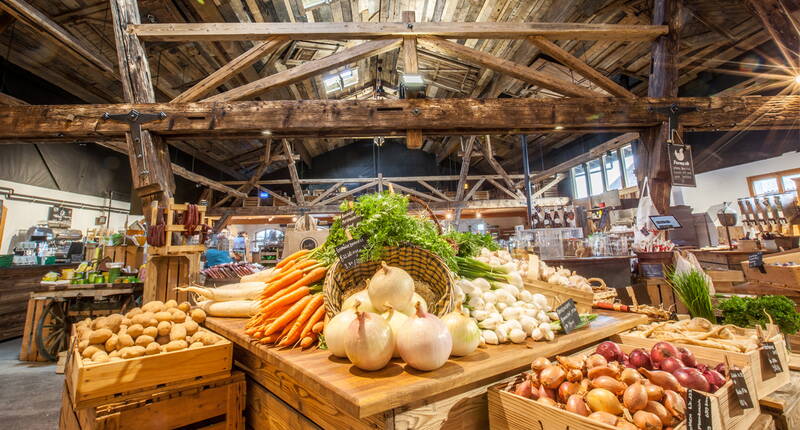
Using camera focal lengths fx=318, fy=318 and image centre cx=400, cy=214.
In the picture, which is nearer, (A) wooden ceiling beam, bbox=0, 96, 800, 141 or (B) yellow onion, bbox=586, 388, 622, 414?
(B) yellow onion, bbox=586, 388, 622, 414

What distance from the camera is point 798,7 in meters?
3.65

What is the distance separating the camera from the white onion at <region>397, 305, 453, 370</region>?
41.4 inches

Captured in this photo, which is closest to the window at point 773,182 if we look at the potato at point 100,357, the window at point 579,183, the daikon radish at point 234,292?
the window at point 579,183

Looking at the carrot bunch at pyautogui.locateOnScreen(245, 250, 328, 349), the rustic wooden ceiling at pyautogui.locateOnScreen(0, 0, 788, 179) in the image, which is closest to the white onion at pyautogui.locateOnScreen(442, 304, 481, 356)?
the carrot bunch at pyautogui.locateOnScreen(245, 250, 328, 349)

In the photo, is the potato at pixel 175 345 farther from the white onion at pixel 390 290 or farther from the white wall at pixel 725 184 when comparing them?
the white wall at pixel 725 184

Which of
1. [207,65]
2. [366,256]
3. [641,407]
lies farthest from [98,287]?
[641,407]

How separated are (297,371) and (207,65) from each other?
6.90 meters

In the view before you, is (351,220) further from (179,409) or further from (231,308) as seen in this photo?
(179,409)

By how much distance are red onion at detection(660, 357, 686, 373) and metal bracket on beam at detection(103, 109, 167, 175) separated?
14.5 feet

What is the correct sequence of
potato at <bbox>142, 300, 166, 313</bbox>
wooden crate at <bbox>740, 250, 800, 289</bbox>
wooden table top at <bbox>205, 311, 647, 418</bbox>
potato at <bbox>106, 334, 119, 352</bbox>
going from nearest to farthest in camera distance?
1. wooden table top at <bbox>205, 311, 647, 418</bbox>
2. potato at <bbox>106, 334, 119, 352</bbox>
3. potato at <bbox>142, 300, 166, 313</bbox>
4. wooden crate at <bbox>740, 250, 800, 289</bbox>

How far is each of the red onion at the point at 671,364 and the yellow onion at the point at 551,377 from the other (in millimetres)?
500

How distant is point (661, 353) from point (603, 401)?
0.55 metres

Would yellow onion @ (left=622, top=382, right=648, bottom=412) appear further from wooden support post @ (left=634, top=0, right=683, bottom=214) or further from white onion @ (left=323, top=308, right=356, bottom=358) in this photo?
wooden support post @ (left=634, top=0, right=683, bottom=214)

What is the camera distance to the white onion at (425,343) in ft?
3.45
